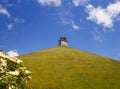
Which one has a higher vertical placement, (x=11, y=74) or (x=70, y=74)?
(x=70, y=74)

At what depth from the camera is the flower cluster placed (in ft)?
45.0

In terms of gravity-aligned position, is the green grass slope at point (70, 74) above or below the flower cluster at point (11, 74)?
above

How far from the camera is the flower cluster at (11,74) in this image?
45.0 feet

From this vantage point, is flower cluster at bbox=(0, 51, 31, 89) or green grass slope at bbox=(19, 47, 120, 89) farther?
green grass slope at bbox=(19, 47, 120, 89)

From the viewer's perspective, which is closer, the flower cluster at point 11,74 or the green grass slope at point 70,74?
the flower cluster at point 11,74

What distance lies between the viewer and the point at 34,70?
60.1 m

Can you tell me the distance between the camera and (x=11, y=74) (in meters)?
13.9

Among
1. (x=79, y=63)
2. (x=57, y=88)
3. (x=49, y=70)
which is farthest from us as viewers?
(x=79, y=63)

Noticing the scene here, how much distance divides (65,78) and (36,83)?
6.70 metres

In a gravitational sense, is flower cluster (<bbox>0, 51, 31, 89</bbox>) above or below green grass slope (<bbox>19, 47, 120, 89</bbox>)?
below

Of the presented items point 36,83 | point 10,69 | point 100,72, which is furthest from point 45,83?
point 10,69

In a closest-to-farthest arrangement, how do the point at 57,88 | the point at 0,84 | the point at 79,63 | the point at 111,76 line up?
the point at 0,84 < the point at 57,88 < the point at 111,76 < the point at 79,63

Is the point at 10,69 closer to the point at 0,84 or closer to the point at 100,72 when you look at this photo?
the point at 0,84

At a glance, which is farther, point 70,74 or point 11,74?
point 70,74
